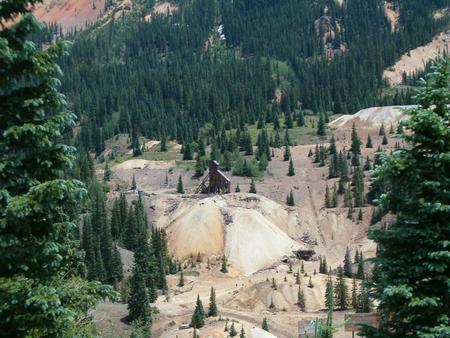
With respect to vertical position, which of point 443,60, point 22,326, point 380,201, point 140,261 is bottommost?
point 140,261

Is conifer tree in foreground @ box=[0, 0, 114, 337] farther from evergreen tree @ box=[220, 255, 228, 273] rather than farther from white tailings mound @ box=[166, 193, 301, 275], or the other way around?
white tailings mound @ box=[166, 193, 301, 275]

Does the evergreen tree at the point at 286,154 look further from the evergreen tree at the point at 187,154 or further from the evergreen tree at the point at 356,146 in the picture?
the evergreen tree at the point at 187,154

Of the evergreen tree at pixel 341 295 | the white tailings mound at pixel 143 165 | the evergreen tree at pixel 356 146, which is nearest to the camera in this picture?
the evergreen tree at pixel 341 295

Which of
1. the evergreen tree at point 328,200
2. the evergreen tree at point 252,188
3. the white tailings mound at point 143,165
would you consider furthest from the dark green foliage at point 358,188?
the white tailings mound at point 143,165

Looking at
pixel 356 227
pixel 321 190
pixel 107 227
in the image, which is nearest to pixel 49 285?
pixel 107 227

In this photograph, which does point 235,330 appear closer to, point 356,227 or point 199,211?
point 199,211

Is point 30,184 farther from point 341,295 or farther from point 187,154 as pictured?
point 187,154
